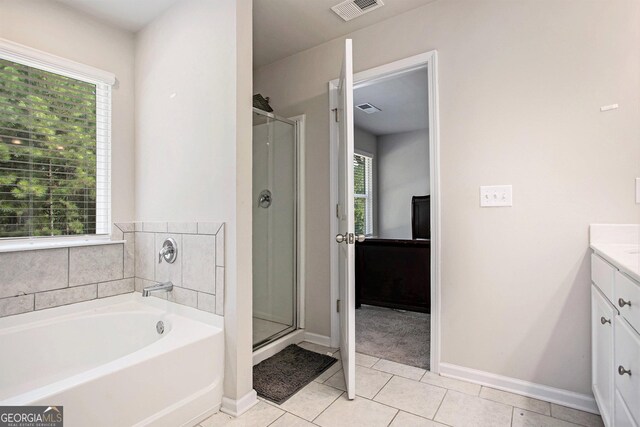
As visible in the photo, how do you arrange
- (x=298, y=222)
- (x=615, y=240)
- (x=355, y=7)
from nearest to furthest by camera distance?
(x=615, y=240) < (x=355, y=7) < (x=298, y=222)

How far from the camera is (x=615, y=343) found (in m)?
1.24

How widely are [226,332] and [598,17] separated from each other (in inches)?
101

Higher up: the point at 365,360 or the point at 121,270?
the point at 121,270

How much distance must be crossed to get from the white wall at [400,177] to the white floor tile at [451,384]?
12.6 feet

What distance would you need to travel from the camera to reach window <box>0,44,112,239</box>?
181 cm

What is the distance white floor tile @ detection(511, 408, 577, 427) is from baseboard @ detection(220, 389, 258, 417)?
53.1 inches

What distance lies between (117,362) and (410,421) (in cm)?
140

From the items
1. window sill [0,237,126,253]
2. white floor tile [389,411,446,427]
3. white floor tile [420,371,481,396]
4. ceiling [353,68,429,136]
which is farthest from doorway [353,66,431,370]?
window sill [0,237,126,253]

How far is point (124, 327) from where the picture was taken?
1994mm

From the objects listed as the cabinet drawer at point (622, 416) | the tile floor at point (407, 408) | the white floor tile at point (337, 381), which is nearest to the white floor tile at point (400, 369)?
the tile floor at point (407, 408)

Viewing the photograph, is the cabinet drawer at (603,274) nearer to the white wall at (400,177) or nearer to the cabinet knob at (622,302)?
the cabinet knob at (622,302)

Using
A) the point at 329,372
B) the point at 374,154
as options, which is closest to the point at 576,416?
the point at 329,372

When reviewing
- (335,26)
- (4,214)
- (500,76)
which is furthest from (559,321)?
(4,214)

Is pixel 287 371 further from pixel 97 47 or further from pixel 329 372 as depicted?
pixel 97 47
